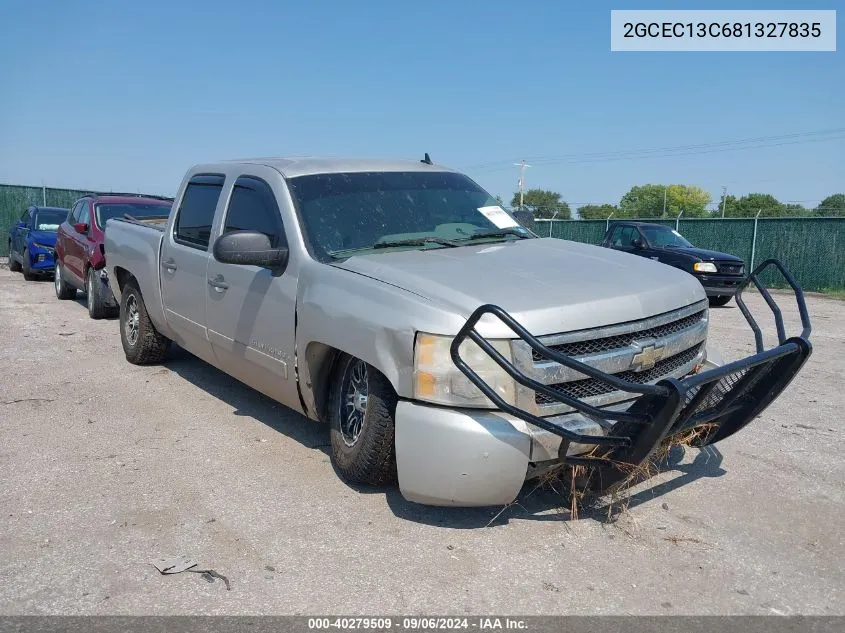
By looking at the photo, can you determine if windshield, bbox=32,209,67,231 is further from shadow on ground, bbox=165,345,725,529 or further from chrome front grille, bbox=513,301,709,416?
chrome front grille, bbox=513,301,709,416

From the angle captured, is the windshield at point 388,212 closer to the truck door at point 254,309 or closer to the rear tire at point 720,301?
the truck door at point 254,309

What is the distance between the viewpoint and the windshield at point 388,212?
4562 millimetres

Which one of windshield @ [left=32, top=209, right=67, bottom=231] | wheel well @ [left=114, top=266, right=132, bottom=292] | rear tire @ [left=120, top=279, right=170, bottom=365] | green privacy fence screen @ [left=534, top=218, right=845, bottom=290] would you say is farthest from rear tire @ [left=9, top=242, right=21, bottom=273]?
green privacy fence screen @ [left=534, top=218, right=845, bottom=290]

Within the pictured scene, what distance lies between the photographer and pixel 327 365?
429 centimetres

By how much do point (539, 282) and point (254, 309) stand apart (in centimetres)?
193

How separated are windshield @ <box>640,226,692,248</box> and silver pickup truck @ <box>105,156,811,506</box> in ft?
34.9

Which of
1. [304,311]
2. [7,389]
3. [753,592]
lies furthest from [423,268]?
[7,389]

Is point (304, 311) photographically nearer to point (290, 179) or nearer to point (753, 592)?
point (290, 179)

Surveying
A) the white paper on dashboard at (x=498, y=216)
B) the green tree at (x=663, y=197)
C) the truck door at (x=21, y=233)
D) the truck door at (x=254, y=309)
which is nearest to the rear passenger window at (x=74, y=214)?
the truck door at (x=21, y=233)

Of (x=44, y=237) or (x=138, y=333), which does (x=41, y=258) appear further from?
(x=138, y=333)

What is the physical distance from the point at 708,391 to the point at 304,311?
85.1 inches

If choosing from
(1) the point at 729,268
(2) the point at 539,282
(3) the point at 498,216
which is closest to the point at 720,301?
(1) the point at 729,268

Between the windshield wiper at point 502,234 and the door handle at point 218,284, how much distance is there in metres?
1.67

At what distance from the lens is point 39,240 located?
1517 cm
